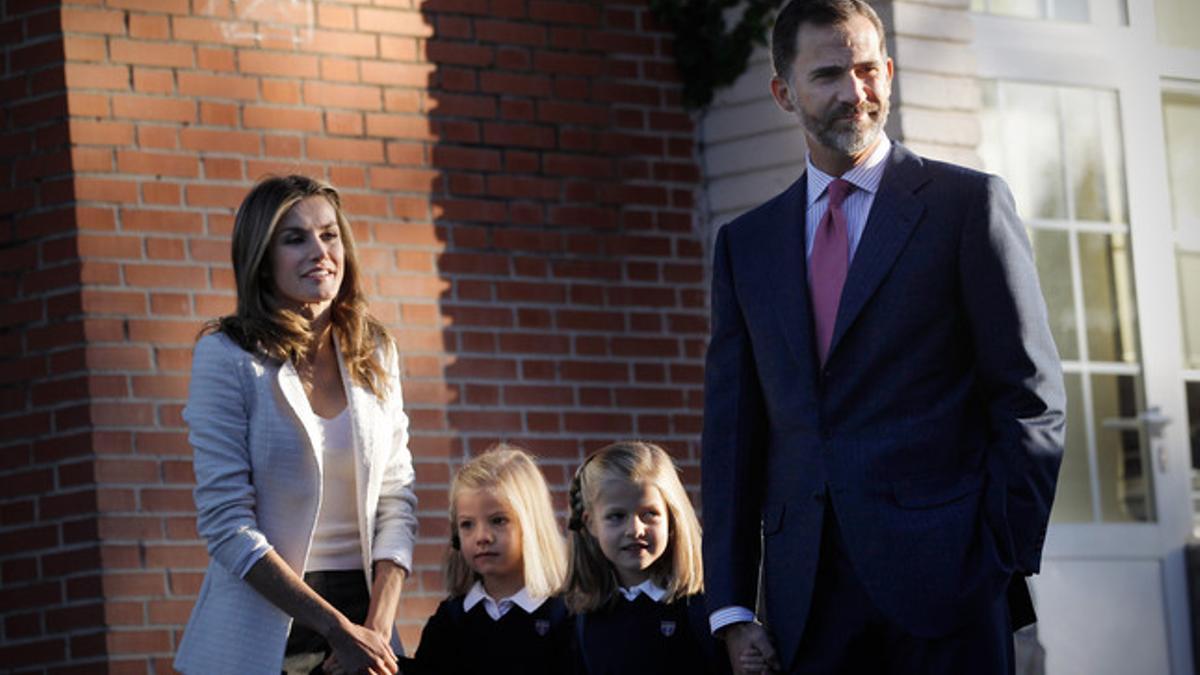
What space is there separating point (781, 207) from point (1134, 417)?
3.80m

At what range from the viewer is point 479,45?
6.57 m

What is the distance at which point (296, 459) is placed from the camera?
4.23 meters

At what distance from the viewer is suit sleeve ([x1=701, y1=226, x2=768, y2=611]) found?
3.58 metres

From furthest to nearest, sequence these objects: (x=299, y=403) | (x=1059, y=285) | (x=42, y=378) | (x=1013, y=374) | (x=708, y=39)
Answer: (x=1059, y=285) → (x=708, y=39) → (x=42, y=378) → (x=299, y=403) → (x=1013, y=374)

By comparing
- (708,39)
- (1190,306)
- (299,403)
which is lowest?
(299,403)

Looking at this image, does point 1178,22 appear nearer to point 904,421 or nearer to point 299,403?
point 299,403

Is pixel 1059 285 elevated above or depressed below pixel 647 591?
above

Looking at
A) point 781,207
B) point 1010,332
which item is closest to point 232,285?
point 781,207

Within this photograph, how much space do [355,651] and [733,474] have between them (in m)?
1.00

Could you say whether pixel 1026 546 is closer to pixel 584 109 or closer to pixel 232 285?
pixel 232 285

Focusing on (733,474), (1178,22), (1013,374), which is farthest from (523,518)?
(1178,22)

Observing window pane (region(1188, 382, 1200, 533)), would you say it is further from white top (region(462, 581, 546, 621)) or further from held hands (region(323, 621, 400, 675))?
held hands (region(323, 621, 400, 675))

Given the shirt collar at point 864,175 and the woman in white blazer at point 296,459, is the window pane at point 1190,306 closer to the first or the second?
the woman in white blazer at point 296,459

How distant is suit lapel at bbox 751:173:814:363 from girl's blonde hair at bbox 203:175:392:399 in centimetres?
112
